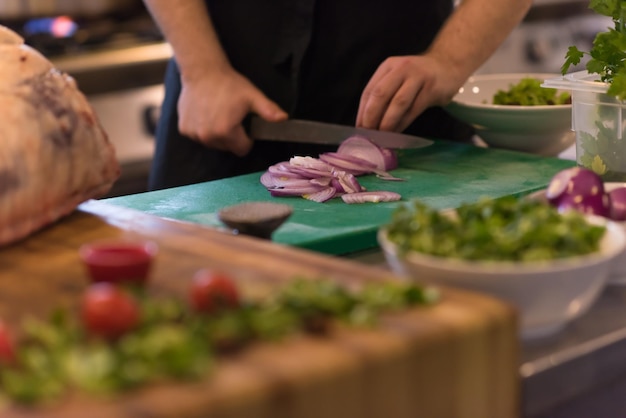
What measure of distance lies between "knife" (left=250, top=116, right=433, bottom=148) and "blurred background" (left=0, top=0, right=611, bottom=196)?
3.39 ft

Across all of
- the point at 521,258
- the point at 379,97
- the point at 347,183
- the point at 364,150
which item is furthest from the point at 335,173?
the point at 521,258

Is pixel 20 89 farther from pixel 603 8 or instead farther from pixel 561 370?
pixel 603 8

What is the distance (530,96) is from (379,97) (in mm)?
298

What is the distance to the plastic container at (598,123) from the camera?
1530 mm

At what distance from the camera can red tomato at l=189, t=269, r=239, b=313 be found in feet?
2.95

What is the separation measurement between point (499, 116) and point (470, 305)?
1.04m

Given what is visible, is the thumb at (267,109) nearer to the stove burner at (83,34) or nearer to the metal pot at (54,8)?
the stove burner at (83,34)

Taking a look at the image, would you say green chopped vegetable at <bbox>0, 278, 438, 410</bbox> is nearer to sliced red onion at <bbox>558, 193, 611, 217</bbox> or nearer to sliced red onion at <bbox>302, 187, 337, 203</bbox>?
sliced red onion at <bbox>558, 193, 611, 217</bbox>

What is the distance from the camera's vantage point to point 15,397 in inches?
30.0

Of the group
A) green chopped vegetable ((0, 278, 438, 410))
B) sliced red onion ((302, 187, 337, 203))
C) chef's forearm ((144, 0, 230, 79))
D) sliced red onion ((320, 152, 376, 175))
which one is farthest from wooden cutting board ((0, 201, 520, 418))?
chef's forearm ((144, 0, 230, 79))

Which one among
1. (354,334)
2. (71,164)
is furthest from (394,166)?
(354,334)

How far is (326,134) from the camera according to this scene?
185 cm

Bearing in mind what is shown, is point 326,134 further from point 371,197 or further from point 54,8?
point 54,8

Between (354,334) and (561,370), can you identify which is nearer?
(354,334)
